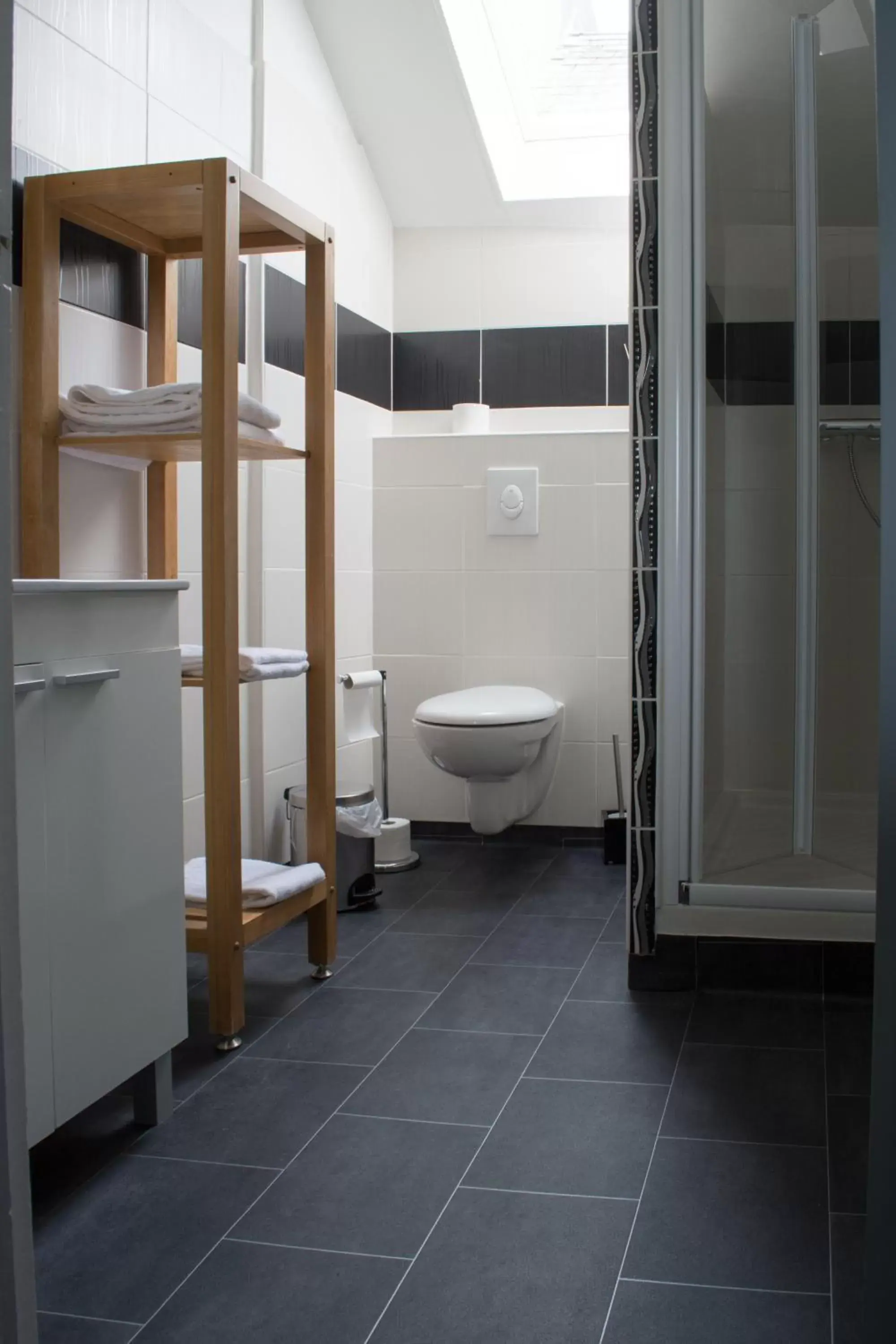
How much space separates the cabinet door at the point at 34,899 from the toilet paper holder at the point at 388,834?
1.93 meters

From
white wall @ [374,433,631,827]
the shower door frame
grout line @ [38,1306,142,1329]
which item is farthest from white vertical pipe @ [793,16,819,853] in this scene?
grout line @ [38,1306,142,1329]

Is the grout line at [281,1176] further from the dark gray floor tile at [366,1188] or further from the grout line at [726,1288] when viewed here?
the grout line at [726,1288]

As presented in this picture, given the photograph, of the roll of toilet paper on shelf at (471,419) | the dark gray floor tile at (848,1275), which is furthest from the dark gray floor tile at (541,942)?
the roll of toilet paper on shelf at (471,419)

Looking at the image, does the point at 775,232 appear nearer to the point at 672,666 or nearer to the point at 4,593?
the point at 672,666

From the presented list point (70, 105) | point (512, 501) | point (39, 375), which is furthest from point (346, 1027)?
Result: point (512, 501)

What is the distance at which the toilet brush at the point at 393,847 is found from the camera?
350cm

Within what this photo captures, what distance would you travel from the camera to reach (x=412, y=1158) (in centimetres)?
170

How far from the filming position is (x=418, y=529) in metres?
3.90

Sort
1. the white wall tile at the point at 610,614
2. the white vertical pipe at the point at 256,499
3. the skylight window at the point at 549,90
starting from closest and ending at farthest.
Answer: the white vertical pipe at the point at 256,499
the skylight window at the point at 549,90
the white wall tile at the point at 610,614

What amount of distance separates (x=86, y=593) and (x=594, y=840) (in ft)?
8.23

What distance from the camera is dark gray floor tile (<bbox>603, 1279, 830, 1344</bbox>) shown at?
127 cm

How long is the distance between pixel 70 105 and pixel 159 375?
52 centimetres

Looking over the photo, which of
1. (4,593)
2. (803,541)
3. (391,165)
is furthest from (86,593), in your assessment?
(391,165)

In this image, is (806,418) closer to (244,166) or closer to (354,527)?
(244,166)
